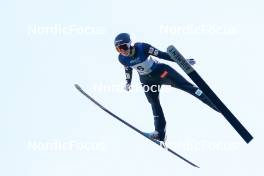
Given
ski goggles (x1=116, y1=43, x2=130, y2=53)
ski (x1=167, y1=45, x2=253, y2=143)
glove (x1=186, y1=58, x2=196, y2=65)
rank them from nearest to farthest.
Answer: ski (x1=167, y1=45, x2=253, y2=143) → glove (x1=186, y1=58, x2=196, y2=65) → ski goggles (x1=116, y1=43, x2=130, y2=53)

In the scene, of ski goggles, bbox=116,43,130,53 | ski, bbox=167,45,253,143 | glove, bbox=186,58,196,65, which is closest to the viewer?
ski, bbox=167,45,253,143

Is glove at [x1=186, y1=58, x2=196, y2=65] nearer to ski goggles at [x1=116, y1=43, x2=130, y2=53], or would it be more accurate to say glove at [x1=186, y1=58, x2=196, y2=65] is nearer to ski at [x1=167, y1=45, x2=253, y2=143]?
ski at [x1=167, y1=45, x2=253, y2=143]

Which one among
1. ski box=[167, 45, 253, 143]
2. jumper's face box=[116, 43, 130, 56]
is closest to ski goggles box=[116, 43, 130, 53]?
jumper's face box=[116, 43, 130, 56]

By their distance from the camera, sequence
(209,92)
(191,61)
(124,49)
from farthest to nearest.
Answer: (124,49) < (209,92) < (191,61)

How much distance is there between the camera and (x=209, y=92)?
50.5 feet

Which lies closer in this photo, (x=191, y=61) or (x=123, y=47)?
(x=191, y=61)

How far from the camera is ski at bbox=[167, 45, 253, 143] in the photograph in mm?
15109

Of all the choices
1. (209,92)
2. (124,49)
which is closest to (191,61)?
(209,92)

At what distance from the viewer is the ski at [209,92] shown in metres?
15.1

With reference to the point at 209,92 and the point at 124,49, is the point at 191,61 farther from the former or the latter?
the point at 124,49

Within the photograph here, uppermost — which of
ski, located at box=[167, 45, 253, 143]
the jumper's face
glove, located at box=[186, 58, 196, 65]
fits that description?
the jumper's face

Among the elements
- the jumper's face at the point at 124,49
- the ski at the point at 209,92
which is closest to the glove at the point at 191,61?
the ski at the point at 209,92

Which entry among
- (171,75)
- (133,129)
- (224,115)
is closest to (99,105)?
(133,129)

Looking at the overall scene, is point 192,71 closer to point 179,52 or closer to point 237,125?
point 179,52
